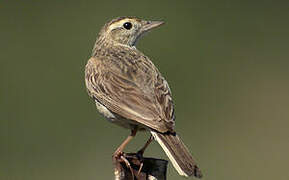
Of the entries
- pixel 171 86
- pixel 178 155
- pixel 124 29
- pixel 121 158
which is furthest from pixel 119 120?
pixel 171 86

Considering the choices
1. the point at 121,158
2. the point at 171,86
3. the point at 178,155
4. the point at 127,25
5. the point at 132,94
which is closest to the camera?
the point at 178,155

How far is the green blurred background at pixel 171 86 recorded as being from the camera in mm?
10539

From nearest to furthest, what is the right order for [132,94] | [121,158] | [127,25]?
[121,158] → [132,94] → [127,25]

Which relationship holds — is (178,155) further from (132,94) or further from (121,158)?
(132,94)

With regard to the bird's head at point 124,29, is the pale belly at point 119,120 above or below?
below

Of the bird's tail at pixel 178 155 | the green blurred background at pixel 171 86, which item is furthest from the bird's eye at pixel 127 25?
the bird's tail at pixel 178 155

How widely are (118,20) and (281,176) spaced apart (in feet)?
11.9

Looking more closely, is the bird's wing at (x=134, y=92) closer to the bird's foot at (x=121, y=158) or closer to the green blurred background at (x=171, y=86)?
the bird's foot at (x=121, y=158)

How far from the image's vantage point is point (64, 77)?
12.7 meters

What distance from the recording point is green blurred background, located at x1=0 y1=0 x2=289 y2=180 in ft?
34.6

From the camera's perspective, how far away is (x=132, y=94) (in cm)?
656

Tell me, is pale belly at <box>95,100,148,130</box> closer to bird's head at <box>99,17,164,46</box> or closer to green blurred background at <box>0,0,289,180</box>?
bird's head at <box>99,17,164,46</box>

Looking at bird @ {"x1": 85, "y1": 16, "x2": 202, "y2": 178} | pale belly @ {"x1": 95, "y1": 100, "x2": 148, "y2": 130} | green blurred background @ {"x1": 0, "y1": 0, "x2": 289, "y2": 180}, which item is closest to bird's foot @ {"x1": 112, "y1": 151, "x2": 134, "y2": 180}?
bird @ {"x1": 85, "y1": 16, "x2": 202, "y2": 178}

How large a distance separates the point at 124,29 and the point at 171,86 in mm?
4351
